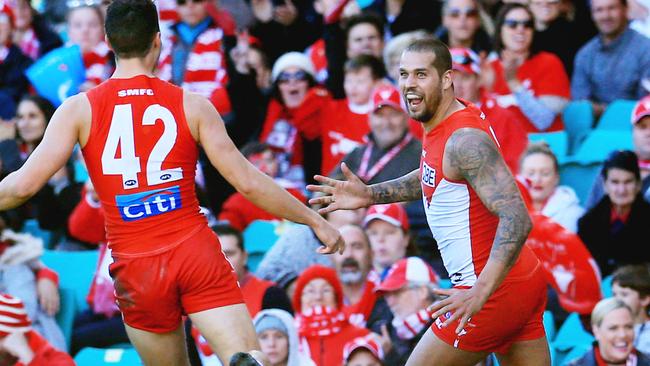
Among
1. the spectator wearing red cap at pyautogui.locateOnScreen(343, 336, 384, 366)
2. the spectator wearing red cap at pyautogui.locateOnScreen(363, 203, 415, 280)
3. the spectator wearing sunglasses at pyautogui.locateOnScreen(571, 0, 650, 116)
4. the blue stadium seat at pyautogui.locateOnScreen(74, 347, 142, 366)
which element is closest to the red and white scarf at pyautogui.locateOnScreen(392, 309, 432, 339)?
the spectator wearing red cap at pyautogui.locateOnScreen(343, 336, 384, 366)

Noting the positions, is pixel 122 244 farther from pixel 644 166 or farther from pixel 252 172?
pixel 644 166

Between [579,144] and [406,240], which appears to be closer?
[406,240]

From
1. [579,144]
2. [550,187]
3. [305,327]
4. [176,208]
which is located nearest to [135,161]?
[176,208]

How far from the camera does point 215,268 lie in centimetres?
680

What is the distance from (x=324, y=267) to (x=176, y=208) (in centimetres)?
274

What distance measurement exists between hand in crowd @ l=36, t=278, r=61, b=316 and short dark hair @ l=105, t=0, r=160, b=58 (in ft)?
12.3

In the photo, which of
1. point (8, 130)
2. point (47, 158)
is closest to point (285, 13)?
point (8, 130)

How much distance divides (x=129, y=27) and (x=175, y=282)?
125 centimetres

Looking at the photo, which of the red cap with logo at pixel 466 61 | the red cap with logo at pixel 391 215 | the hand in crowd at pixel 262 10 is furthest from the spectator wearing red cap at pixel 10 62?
the red cap with logo at pixel 391 215

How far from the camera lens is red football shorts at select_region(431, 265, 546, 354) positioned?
6.95m

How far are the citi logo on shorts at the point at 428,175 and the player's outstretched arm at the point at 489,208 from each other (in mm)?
179

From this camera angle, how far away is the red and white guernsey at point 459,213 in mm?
6887

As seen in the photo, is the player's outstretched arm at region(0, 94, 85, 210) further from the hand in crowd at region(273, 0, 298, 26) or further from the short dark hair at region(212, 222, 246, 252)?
the hand in crowd at region(273, 0, 298, 26)

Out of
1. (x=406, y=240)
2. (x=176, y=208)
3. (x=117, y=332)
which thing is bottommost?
(x=117, y=332)
